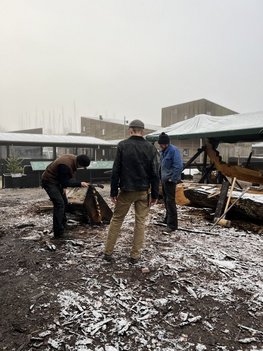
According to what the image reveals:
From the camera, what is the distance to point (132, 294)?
10.4ft

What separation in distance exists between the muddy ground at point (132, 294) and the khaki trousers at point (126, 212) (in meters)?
0.27

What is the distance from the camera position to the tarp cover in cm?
944

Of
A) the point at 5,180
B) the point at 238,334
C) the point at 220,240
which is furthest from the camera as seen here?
the point at 5,180

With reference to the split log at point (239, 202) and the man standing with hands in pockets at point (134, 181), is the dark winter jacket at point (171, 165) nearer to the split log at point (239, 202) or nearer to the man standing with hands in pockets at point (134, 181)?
the man standing with hands in pockets at point (134, 181)

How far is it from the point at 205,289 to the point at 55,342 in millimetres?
1888

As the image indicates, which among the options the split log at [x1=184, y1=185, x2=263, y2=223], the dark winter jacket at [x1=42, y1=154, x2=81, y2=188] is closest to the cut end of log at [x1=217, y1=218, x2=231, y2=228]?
the split log at [x1=184, y1=185, x2=263, y2=223]

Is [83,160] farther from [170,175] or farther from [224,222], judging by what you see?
[224,222]

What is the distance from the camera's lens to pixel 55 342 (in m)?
2.36

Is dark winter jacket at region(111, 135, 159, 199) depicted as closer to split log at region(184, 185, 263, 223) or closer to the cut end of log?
the cut end of log

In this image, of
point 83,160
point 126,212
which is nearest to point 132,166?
point 126,212

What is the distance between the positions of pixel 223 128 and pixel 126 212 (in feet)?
25.0

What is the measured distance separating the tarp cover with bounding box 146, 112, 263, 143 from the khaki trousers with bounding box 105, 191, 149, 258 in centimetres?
659

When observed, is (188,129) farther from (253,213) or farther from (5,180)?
(5,180)

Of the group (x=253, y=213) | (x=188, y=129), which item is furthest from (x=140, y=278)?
(x=188, y=129)
